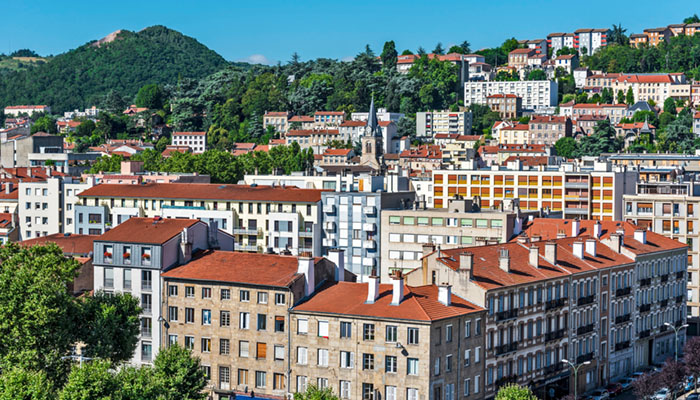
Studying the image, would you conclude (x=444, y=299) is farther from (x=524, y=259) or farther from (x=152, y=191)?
(x=152, y=191)

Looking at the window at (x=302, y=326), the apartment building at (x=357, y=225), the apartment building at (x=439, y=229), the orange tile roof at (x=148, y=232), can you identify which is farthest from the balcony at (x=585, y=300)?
the apartment building at (x=357, y=225)

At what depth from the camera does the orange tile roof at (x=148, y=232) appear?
6312 cm

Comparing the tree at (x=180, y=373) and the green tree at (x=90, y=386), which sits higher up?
the green tree at (x=90, y=386)

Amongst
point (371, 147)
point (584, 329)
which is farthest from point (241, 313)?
point (371, 147)

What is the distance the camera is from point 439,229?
85.6m

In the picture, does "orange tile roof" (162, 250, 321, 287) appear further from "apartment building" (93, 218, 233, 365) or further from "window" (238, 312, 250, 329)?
"window" (238, 312, 250, 329)

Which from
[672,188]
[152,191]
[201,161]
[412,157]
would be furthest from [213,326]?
[412,157]

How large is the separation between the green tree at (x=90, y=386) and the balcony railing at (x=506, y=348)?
22.4m

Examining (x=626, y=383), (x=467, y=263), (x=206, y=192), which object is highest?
(x=206, y=192)

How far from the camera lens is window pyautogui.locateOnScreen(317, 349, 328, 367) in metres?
55.8

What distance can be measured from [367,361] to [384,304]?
2.86 m

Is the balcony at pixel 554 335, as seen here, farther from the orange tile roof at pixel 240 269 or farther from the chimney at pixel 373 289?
the orange tile roof at pixel 240 269

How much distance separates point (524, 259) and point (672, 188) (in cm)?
3968

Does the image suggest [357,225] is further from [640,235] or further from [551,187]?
Answer: [640,235]
